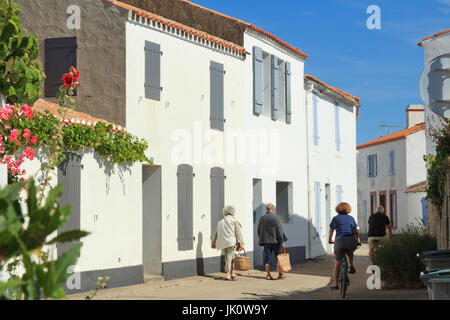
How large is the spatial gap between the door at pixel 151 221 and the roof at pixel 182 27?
3330 millimetres

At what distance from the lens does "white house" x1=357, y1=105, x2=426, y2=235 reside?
133ft

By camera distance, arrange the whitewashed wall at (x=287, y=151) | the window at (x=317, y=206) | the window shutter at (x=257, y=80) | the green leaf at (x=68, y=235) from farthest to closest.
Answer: the window at (x=317, y=206) → the window shutter at (x=257, y=80) → the whitewashed wall at (x=287, y=151) → the green leaf at (x=68, y=235)

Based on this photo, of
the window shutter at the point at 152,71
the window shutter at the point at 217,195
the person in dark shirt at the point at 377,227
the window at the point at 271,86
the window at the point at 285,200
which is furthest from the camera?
the window at the point at 285,200

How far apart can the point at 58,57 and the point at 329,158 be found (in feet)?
42.2

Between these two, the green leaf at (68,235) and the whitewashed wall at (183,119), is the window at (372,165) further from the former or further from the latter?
the green leaf at (68,235)

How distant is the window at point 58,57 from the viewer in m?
16.6

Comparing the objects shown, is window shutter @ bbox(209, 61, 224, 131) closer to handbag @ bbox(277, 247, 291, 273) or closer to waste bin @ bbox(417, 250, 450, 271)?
handbag @ bbox(277, 247, 291, 273)

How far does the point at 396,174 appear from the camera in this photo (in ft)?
139

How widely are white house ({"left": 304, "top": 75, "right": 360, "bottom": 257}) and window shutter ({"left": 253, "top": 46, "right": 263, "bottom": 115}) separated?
12.2 feet

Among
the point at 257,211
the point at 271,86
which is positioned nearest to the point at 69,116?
the point at 257,211

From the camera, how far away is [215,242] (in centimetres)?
1761

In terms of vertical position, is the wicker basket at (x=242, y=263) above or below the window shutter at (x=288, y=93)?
below

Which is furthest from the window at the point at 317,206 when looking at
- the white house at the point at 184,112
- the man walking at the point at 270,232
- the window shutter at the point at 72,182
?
the window shutter at the point at 72,182
